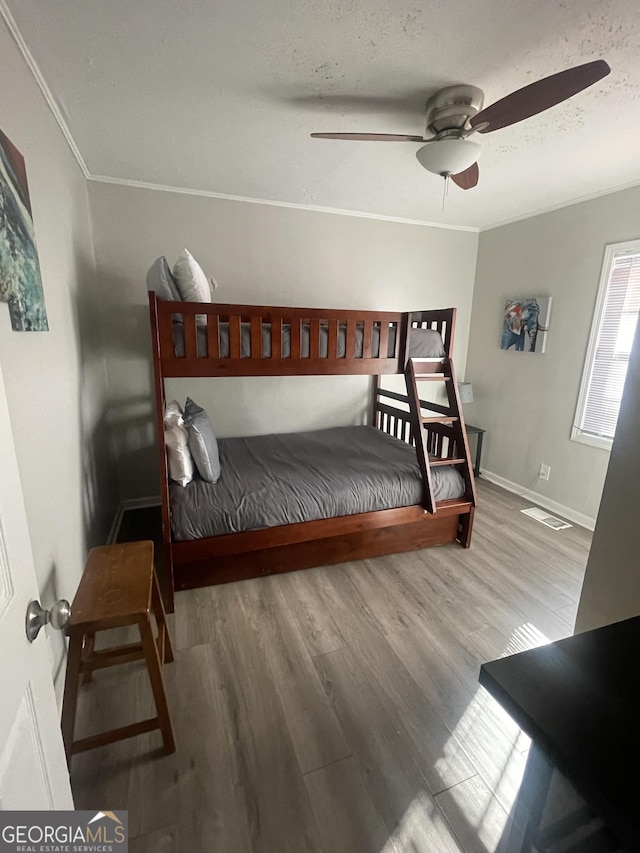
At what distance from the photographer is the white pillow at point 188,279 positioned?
6.88 ft

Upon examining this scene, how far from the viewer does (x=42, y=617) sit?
0.77 meters

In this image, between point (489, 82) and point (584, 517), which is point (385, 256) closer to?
point (489, 82)

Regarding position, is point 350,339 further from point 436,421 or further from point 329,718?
point 329,718

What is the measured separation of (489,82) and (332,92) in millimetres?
665

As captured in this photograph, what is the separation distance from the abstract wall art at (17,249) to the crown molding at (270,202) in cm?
158

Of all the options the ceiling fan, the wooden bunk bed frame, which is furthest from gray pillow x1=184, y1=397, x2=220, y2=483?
the ceiling fan

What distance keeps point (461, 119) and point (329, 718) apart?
263cm

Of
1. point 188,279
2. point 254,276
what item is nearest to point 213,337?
point 188,279

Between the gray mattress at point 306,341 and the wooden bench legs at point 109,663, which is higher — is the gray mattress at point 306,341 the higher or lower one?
the higher one

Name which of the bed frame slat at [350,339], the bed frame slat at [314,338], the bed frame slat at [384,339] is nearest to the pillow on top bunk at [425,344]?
the bed frame slat at [384,339]

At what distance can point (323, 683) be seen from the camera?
1620 mm

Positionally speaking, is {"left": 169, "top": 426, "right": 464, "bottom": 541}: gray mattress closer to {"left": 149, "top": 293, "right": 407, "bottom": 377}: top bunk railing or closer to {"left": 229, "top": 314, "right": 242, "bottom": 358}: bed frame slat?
{"left": 149, "top": 293, "right": 407, "bottom": 377}: top bunk railing

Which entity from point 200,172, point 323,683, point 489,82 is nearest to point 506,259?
point 489,82

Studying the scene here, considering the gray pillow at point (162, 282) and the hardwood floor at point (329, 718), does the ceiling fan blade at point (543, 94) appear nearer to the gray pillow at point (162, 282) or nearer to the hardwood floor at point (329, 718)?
the gray pillow at point (162, 282)
